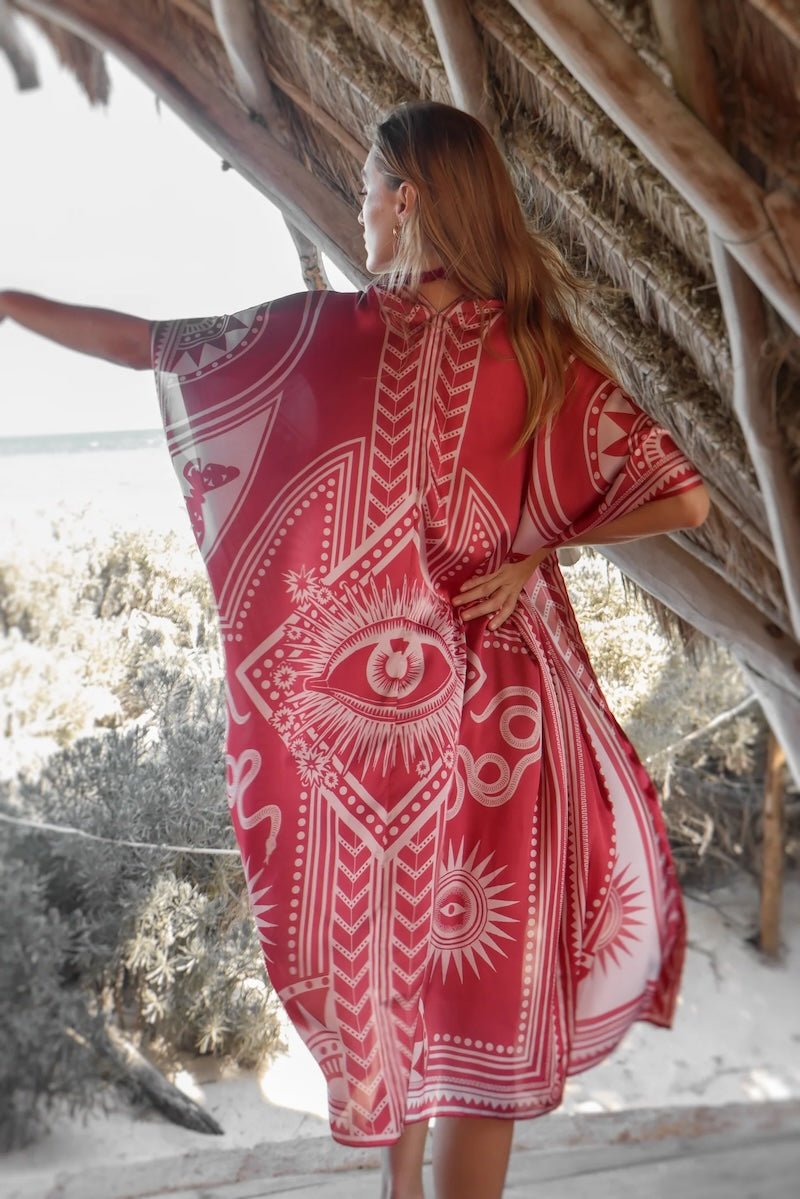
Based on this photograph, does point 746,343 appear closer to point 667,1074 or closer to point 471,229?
point 471,229

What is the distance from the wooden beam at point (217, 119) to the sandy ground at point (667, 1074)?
1.11 m

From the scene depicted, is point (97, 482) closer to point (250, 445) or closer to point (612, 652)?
point (250, 445)

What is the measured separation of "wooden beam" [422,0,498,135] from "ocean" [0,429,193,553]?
67 cm

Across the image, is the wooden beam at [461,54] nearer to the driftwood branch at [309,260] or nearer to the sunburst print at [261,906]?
the driftwood branch at [309,260]

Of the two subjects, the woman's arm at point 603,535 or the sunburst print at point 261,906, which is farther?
the woman's arm at point 603,535

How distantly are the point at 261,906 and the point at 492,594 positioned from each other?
47 cm

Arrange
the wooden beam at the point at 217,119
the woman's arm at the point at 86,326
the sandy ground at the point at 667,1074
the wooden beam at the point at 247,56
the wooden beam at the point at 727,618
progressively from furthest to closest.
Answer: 1. the wooden beam at the point at 727,618
2. the wooden beam at the point at 247,56
3. the wooden beam at the point at 217,119
4. the sandy ground at the point at 667,1074
5. the woman's arm at the point at 86,326

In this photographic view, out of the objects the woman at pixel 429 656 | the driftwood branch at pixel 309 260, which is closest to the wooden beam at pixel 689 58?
the woman at pixel 429 656

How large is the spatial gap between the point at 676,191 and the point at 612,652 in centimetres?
74

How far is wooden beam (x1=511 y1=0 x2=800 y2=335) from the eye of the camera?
1.37 metres

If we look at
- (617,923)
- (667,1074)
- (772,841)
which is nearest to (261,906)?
(617,923)

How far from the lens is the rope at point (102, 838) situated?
3.79 ft

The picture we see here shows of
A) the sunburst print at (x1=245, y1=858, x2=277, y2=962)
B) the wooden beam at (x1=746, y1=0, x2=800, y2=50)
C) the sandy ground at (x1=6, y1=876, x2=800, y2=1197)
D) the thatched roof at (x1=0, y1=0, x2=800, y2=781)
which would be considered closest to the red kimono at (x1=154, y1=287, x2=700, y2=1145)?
the sunburst print at (x1=245, y1=858, x2=277, y2=962)

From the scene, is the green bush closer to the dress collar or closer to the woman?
the woman
